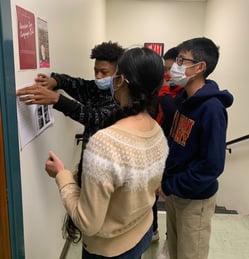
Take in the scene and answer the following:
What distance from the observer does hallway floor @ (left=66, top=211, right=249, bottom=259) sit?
6.63 ft

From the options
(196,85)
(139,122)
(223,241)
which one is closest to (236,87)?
(223,241)

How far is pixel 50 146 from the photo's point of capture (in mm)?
1540

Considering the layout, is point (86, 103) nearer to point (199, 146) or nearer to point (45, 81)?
point (45, 81)

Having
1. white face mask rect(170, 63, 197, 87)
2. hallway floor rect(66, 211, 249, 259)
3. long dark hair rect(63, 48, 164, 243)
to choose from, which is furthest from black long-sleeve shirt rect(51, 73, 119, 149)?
hallway floor rect(66, 211, 249, 259)

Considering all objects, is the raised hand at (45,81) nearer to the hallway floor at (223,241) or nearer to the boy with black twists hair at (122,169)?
the boy with black twists hair at (122,169)

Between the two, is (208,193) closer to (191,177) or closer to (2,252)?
(191,177)

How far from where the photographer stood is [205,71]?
1.39 m

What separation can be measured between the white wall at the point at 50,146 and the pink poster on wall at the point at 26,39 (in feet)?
0.09

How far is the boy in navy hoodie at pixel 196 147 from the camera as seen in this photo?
1.26 meters

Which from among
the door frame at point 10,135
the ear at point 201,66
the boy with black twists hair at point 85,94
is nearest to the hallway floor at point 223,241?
the boy with black twists hair at point 85,94

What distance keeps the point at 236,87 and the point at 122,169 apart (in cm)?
253

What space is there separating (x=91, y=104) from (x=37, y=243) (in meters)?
0.85

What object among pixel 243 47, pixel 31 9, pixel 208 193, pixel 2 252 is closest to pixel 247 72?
pixel 243 47

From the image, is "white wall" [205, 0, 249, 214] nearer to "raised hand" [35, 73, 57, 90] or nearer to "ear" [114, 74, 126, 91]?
"raised hand" [35, 73, 57, 90]
